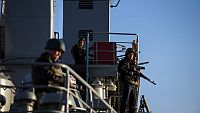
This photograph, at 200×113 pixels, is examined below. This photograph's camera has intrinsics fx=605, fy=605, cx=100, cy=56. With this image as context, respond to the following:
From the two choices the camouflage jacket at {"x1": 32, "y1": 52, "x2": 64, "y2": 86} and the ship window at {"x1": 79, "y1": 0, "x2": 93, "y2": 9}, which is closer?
the camouflage jacket at {"x1": 32, "y1": 52, "x2": 64, "y2": 86}

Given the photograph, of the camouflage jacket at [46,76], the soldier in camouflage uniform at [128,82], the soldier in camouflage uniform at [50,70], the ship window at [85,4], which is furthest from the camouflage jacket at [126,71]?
the ship window at [85,4]

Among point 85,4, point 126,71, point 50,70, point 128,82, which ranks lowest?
point 128,82

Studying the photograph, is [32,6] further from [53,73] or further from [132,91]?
[53,73]

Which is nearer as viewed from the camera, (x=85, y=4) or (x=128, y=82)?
(x=128, y=82)

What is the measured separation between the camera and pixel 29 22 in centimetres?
2155

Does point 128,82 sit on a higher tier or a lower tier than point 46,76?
lower

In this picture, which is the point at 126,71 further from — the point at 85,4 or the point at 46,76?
the point at 85,4

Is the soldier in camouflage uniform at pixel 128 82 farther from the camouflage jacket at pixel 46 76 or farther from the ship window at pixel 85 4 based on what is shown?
the ship window at pixel 85 4

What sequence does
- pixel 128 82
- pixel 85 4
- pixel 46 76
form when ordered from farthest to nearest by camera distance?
pixel 85 4 → pixel 128 82 → pixel 46 76

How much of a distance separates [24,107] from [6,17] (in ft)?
40.4

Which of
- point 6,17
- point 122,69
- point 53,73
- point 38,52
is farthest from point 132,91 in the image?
point 6,17

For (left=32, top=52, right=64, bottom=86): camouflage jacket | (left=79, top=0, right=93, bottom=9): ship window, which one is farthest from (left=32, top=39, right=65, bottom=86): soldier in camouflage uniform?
(left=79, top=0, right=93, bottom=9): ship window

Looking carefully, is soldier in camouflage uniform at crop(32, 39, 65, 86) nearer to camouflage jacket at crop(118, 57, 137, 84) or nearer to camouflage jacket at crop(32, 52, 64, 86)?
Answer: camouflage jacket at crop(32, 52, 64, 86)

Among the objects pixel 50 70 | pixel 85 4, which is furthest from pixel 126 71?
pixel 85 4
